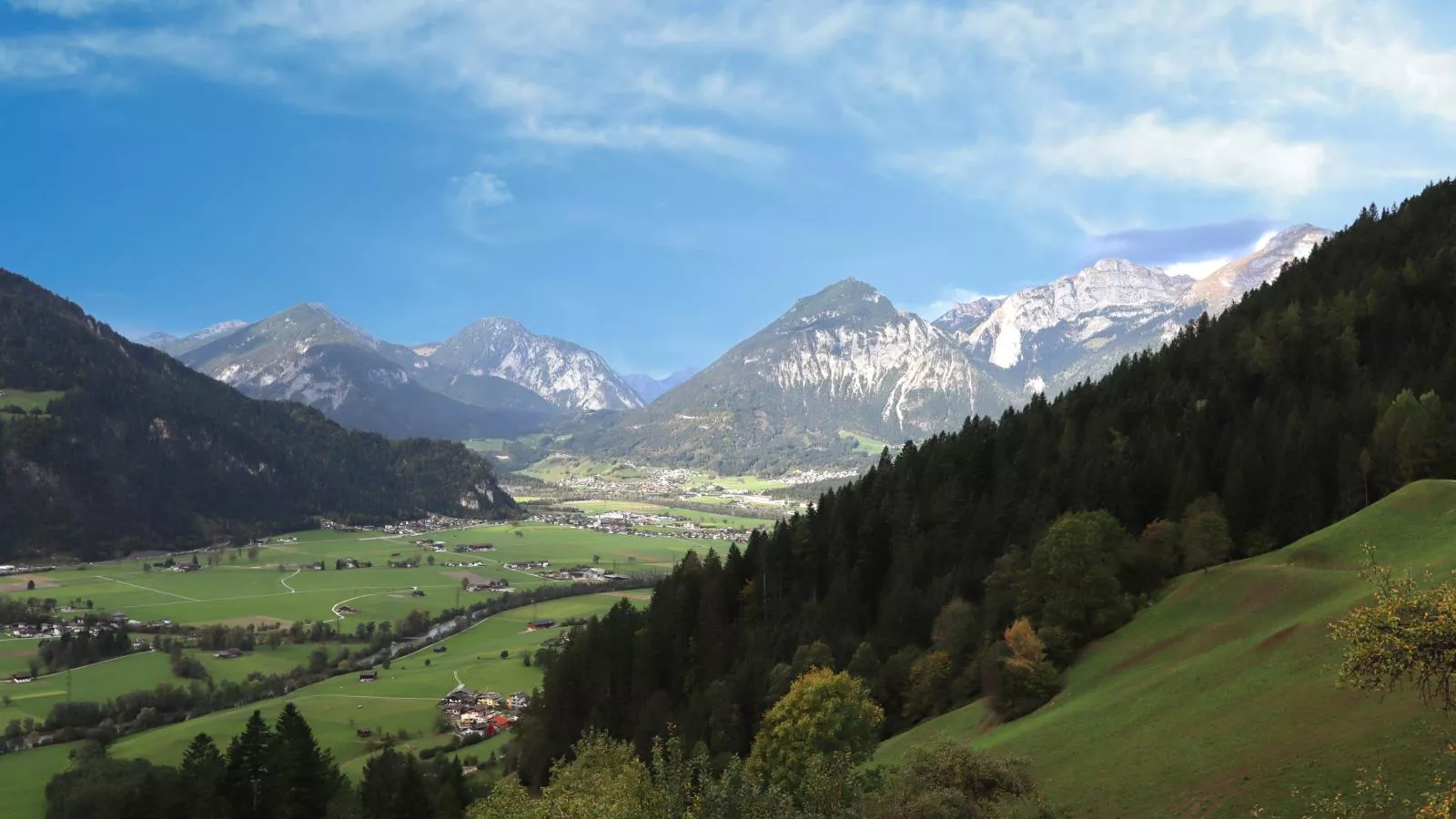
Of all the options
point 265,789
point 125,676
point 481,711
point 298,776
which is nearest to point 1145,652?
point 298,776

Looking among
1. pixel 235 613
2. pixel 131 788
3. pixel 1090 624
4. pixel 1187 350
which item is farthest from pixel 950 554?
pixel 235 613

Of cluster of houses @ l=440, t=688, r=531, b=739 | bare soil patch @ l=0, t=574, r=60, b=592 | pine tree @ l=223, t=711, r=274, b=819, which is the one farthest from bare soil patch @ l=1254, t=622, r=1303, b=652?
bare soil patch @ l=0, t=574, r=60, b=592

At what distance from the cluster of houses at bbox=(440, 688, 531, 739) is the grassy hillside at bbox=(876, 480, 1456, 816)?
61.3 meters

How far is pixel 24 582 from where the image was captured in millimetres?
187125

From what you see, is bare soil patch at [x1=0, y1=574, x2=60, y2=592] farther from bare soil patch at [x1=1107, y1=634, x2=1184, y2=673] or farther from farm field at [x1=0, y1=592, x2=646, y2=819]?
bare soil patch at [x1=1107, y1=634, x2=1184, y2=673]

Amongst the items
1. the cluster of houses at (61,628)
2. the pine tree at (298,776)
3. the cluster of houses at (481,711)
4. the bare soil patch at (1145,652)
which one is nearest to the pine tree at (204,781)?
the pine tree at (298,776)

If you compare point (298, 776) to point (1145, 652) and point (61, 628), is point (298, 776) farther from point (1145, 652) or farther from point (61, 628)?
point (61, 628)

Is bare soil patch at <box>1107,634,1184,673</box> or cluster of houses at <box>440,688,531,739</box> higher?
bare soil patch at <box>1107,634,1184,673</box>

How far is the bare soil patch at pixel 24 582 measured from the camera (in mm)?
180087

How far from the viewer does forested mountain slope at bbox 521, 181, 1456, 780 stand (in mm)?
66438

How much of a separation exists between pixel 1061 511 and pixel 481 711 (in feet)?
247

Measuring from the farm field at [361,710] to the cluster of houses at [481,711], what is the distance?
2276mm

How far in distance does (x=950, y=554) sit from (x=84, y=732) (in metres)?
104

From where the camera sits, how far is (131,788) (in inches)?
2515
